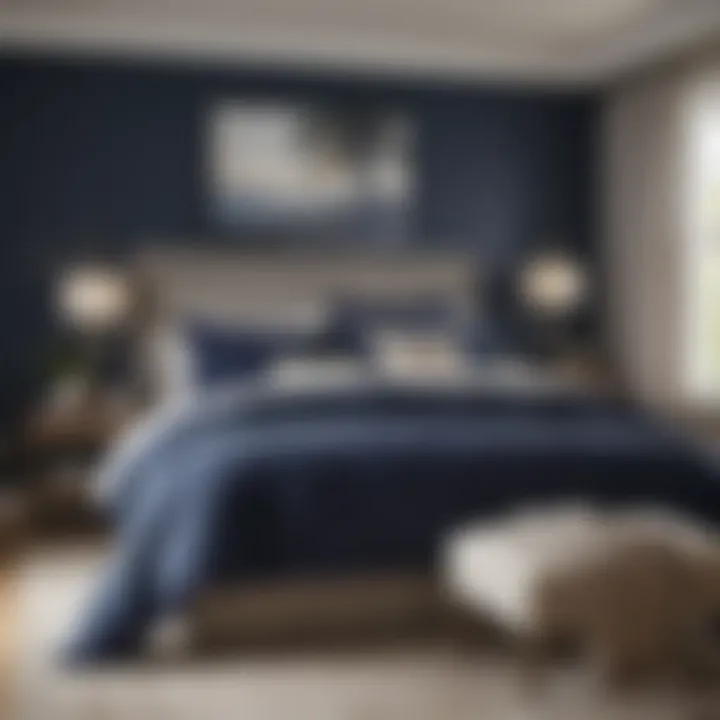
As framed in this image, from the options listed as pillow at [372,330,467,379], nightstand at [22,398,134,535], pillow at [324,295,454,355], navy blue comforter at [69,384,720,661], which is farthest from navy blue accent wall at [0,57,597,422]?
navy blue comforter at [69,384,720,661]

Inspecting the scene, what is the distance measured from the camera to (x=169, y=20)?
203 inches

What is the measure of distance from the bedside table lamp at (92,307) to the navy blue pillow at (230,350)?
59 cm

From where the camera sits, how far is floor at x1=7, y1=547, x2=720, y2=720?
279 cm

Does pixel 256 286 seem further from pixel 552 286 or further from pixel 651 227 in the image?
pixel 651 227

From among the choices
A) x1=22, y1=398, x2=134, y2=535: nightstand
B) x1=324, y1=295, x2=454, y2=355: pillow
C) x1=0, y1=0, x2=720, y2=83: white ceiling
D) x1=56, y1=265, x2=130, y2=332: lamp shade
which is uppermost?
x1=0, y1=0, x2=720, y2=83: white ceiling

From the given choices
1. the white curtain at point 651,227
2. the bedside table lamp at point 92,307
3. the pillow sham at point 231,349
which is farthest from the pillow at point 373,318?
the white curtain at point 651,227

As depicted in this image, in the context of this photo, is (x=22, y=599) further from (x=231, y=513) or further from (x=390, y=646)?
(x=390, y=646)

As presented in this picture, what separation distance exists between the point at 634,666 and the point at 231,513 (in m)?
1.18

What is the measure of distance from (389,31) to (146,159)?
4.30 ft

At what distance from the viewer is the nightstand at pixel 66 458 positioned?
4934mm

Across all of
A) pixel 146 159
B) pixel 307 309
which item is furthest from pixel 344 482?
pixel 146 159

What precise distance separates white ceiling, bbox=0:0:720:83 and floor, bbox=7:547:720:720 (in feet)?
9.48

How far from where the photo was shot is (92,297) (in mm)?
5141

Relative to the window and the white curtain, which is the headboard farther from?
the window
